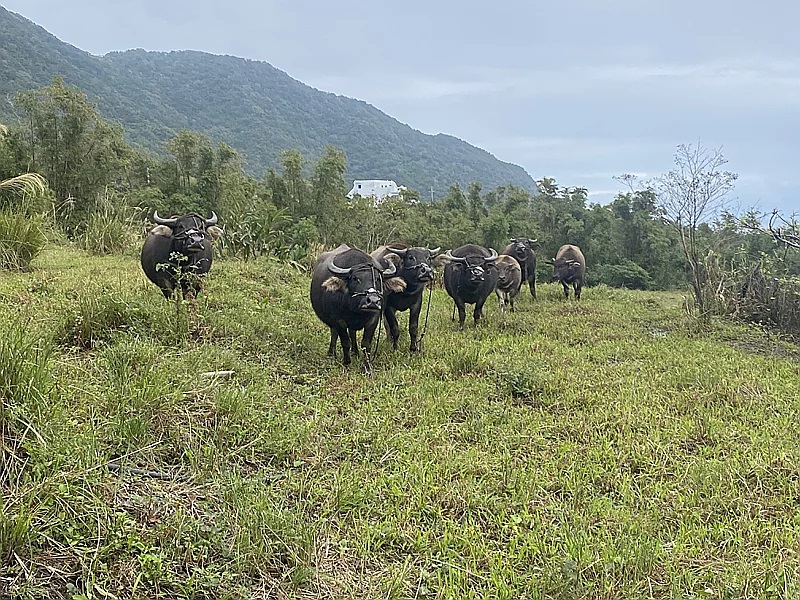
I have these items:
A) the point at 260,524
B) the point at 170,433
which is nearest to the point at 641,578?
the point at 260,524

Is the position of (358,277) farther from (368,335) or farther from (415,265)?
(415,265)

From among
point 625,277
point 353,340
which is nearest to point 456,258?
point 353,340

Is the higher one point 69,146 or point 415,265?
point 69,146

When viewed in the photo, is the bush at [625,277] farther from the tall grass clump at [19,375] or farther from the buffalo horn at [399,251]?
the tall grass clump at [19,375]

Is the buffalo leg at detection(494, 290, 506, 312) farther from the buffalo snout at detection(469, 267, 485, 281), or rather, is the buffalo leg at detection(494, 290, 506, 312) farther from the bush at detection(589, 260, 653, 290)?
the bush at detection(589, 260, 653, 290)

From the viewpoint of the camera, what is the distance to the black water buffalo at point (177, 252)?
6.59 meters

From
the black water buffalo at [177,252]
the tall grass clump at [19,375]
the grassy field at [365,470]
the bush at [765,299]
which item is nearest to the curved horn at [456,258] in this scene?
the grassy field at [365,470]

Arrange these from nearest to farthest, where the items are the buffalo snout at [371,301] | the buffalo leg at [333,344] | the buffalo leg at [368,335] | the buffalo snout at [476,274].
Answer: the buffalo snout at [371,301] < the buffalo leg at [368,335] < the buffalo leg at [333,344] < the buffalo snout at [476,274]

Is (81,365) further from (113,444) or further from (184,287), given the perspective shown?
(184,287)

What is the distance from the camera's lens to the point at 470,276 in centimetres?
794

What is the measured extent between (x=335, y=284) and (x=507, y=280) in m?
4.51

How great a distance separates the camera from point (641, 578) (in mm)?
2672

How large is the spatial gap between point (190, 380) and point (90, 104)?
37.9 feet

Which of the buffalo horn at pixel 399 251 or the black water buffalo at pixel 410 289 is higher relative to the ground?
the buffalo horn at pixel 399 251
